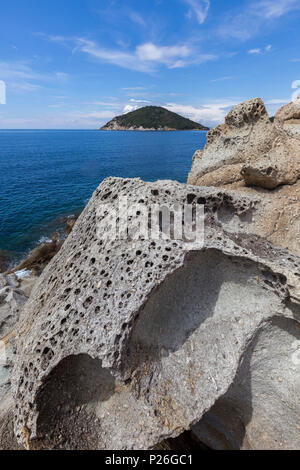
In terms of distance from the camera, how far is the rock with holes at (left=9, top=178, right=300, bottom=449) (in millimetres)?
4469

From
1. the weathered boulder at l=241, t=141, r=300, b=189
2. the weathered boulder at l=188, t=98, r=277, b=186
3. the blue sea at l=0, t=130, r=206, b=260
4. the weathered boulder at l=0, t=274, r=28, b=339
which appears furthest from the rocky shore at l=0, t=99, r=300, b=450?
the blue sea at l=0, t=130, r=206, b=260

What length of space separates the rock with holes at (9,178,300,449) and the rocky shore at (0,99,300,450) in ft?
0.08

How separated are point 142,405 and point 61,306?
2.42m

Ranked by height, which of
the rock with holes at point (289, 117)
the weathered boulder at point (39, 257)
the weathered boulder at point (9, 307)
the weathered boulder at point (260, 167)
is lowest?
the weathered boulder at point (39, 257)

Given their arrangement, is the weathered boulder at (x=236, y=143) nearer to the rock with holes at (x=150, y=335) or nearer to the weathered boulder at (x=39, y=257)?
the rock with holes at (x=150, y=335)

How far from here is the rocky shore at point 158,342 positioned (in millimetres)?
4488

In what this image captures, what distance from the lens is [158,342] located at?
491cm

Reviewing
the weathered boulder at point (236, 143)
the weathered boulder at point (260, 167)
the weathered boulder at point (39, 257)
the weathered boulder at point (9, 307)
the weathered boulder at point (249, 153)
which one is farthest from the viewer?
the weathered boulder at point (39, 257)

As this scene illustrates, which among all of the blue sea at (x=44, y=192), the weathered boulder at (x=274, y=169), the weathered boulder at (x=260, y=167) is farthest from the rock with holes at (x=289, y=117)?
the blue sea at (x=44, y=192)

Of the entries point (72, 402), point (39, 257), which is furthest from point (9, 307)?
point (72, 402)

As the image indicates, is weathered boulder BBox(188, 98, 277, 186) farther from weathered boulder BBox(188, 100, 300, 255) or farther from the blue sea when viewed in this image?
the blue sea

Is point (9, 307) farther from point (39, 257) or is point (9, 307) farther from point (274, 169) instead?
point (274, 169)

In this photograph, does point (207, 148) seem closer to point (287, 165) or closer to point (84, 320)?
point (287, 165)

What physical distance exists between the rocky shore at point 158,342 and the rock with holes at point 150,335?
2 centimetres
